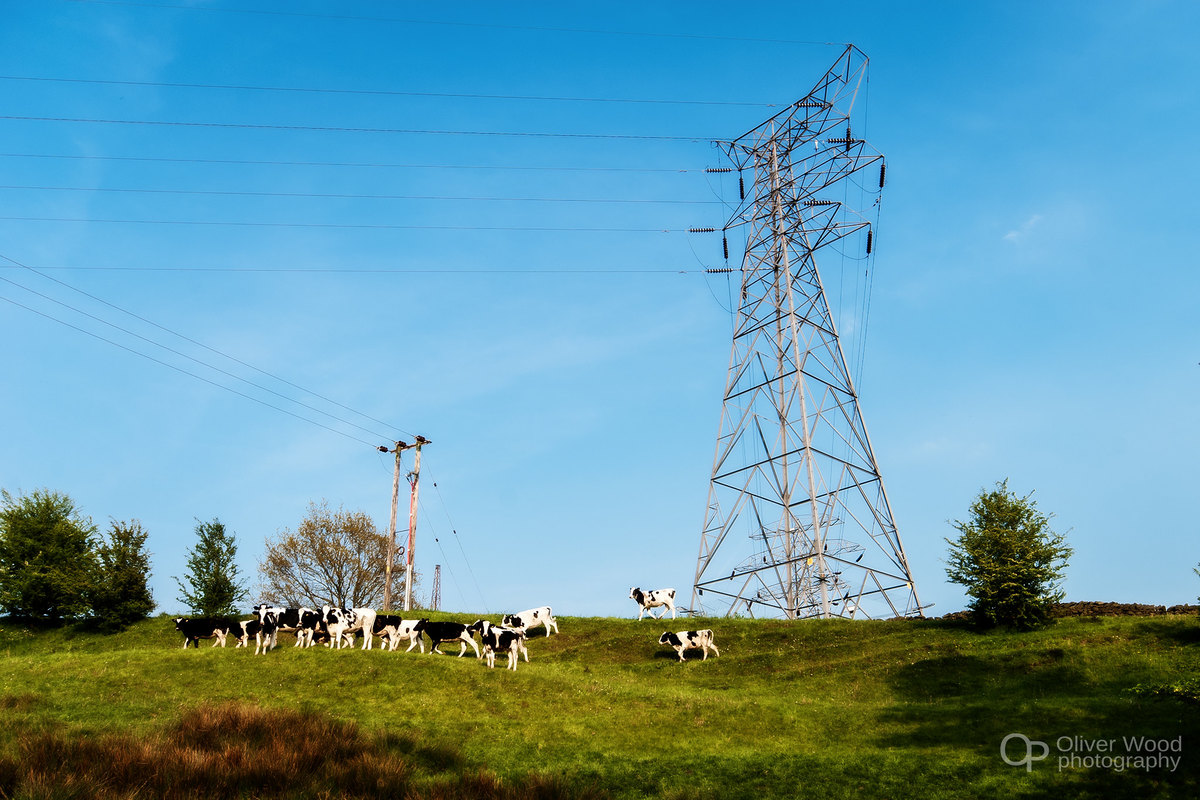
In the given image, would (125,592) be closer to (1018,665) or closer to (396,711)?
(396,711)

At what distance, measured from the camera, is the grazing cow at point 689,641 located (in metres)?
32.3

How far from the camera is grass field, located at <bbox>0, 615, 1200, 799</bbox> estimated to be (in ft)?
54.4

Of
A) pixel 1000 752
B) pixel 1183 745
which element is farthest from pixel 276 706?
pixel 1183 745

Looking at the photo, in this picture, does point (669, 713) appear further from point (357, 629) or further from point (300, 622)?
point (300, 622)

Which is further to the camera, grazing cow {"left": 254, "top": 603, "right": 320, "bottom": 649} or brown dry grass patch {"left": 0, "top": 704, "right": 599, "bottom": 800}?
grazing cow {"left": 254, "top": 603, "right": 320, "bottom": 649}

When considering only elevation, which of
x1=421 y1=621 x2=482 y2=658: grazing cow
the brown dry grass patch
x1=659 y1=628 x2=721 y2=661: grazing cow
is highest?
x1=421 y1=621 x2=482 y2=658: grazing cow

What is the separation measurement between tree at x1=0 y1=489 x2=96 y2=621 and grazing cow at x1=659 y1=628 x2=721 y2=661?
→ 97.0 feet

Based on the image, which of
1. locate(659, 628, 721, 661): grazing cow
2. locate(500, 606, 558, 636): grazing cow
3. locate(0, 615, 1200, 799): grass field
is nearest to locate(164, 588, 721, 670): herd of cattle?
locate(659, 628, 721, 661): grazing cow

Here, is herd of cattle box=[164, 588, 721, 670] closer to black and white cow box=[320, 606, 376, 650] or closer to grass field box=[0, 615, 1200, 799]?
black and white cow box=[320, 606, 376, 650]

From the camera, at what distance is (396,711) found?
74.8 ft

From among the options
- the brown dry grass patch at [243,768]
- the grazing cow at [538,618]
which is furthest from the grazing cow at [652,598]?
the brown dry grass patch at [243,768]

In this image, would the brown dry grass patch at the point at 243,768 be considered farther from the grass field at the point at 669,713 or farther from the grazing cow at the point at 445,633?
the grazing cow at the point at 445,633

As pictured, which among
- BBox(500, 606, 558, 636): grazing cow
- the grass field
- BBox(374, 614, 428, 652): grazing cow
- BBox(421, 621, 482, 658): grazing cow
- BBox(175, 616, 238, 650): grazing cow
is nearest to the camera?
the grass field

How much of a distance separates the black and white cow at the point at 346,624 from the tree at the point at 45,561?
18.0 metres
